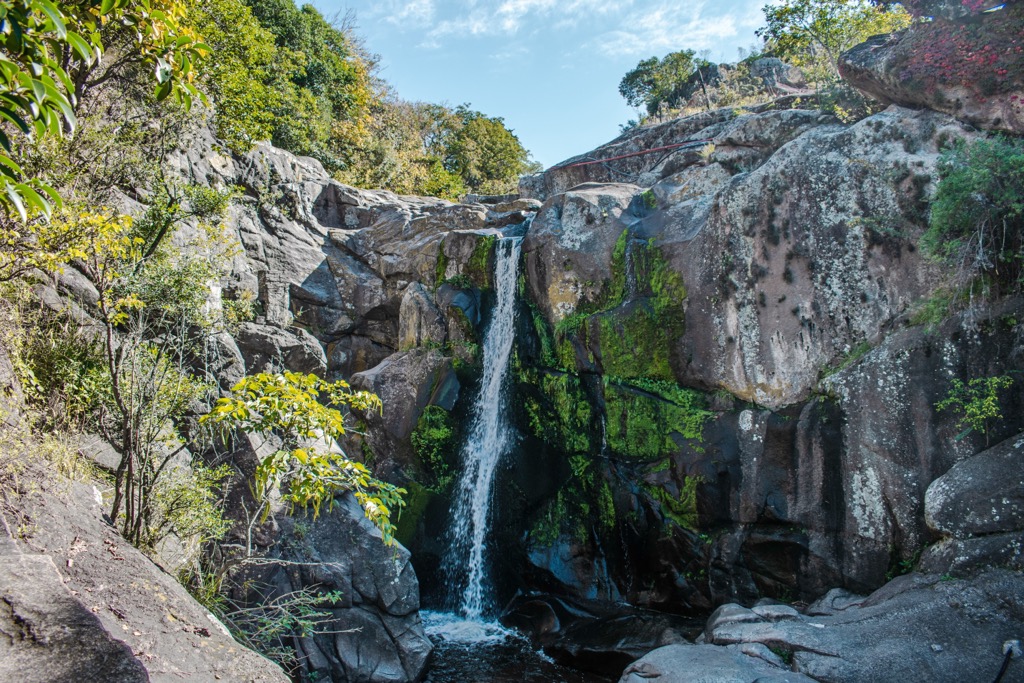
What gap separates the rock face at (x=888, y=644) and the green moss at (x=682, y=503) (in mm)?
2636

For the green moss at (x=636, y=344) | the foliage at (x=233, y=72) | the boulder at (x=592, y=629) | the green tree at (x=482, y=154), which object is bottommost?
the boulder at (x=592, y=629)

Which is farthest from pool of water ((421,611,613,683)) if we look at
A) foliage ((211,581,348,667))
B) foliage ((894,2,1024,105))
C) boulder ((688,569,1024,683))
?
foliage ((894,2,1024,105))

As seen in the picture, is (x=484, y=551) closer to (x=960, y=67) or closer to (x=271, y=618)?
(x=271, y=618)

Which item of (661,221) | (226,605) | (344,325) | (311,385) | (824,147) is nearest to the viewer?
(311,385)

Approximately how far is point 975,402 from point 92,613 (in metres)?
8.60

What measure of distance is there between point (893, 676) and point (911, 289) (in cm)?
512

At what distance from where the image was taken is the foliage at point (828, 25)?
14.9m

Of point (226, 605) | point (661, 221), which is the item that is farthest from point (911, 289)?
point (226, 605)

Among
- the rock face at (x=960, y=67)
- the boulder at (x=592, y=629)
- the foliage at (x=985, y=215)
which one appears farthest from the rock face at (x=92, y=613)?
the rock face at (x=960, y=67)

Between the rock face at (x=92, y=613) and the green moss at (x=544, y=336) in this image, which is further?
the green moss at (x=544, y=336)

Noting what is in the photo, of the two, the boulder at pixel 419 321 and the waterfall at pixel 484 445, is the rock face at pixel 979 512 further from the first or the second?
the boulder at pixel 419 321

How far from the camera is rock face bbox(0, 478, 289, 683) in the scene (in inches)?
157

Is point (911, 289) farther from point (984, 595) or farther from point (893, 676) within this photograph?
point (893, 676)

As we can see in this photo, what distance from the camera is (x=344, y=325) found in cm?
1586
